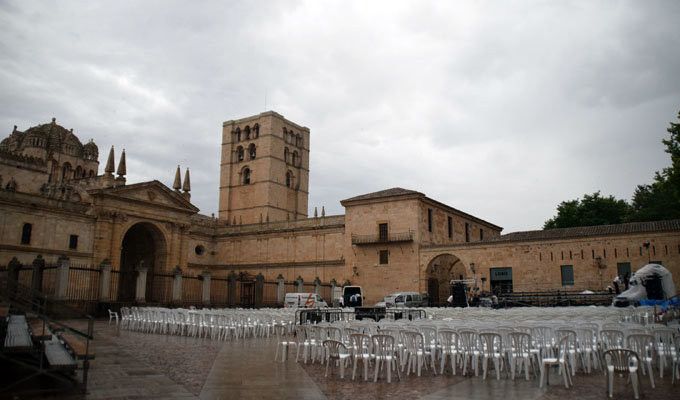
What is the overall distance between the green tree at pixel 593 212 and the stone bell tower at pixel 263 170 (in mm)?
32174

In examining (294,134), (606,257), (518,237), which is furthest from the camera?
(294,134)

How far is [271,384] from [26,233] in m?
31.0

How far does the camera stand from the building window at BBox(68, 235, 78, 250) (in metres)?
34.7

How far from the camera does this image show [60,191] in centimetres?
4575

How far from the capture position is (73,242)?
1377 inches

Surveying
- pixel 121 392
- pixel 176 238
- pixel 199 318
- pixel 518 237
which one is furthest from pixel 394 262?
pixel 121 392

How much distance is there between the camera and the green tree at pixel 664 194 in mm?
24359

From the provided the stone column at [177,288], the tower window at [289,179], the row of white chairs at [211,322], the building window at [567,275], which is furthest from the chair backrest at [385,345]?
the tower window at [289,179]

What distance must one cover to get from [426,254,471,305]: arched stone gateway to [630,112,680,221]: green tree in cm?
1414

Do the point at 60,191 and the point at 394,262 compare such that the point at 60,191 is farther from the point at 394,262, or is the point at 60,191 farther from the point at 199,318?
the point at 199,318

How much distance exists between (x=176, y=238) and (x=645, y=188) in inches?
1771

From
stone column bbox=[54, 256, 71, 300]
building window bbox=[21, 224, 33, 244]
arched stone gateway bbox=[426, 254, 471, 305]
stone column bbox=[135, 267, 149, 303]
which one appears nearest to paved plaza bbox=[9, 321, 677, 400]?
stone column bbox=[54, 256, 71, 300]

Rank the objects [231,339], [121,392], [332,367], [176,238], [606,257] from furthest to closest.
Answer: [176,238]
[606,257]
[231,339]
[332,367]
[121,392]

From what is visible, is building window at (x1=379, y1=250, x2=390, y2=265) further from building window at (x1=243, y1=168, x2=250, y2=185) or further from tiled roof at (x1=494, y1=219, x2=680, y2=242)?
building window at (x1=243, y1=168, x2=250, y2=185)
